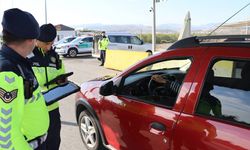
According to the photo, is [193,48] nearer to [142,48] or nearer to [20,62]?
[20,62]

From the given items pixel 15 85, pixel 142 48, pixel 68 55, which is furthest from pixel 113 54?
pixel 15 85

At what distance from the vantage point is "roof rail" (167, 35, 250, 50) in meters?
2.96

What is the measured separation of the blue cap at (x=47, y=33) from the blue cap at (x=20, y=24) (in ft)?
4.75

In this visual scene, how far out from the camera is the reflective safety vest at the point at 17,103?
1965 mm

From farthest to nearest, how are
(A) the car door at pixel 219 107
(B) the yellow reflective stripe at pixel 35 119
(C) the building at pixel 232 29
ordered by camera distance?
(C) the building at pixel 232 29, (A) the car door at pixel 219 107, (B) the yellow reflective stripe at pixel 35 119

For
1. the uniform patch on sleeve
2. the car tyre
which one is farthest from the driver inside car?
the car tyre

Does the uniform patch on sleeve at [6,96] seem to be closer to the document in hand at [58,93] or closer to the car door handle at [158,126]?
the document in hand at [58,93]

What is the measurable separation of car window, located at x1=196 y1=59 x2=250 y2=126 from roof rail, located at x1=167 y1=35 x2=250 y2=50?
166 millimetres

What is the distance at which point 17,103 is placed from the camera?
79.2 inches

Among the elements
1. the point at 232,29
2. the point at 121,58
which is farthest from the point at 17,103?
the point at 121,58

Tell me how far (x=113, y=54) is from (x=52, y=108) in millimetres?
14101

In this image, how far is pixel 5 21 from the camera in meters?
2.14

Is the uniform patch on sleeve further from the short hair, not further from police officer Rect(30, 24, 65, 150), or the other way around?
police officer Rect(30, 24, 65, 150)

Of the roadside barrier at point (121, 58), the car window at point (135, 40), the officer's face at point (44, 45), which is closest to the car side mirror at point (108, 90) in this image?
the officer's face at point (44, 45)
